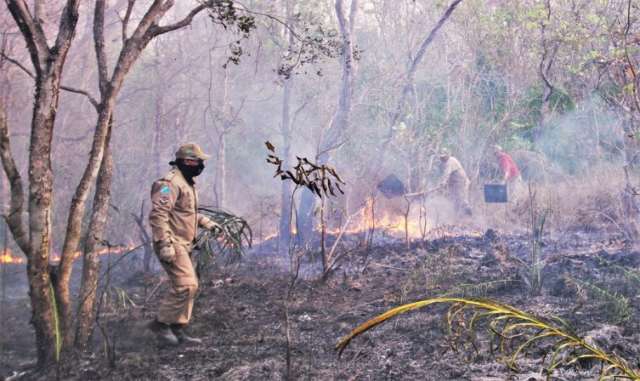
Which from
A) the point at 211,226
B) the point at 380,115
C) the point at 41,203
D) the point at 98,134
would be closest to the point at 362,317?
the point at 211,226

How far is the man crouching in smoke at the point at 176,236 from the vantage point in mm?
5648

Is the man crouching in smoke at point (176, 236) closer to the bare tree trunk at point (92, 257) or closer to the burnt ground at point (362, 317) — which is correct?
the burnt ground at point (362, 317)

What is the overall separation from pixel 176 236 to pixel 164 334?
3.10 feet

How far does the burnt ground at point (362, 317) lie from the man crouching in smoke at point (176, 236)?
0.25m

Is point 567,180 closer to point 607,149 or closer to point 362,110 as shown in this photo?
point 607,149

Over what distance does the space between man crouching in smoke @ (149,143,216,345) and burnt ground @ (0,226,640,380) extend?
0.83ft

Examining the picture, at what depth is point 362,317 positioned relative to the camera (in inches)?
263

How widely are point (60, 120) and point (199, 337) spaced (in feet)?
37.1

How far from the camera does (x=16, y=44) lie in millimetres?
12688

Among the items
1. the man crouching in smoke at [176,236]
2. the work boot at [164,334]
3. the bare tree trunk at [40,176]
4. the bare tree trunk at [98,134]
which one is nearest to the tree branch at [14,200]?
the bare tree trunk at [40,176]

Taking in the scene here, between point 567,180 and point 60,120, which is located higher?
point 60,120

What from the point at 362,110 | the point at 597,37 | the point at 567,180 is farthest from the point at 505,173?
the point at 362,110

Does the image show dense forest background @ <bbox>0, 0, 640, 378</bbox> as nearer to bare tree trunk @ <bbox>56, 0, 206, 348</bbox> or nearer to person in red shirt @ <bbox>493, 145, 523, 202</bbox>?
person in red shirt @ <bbox>493, 145, 523, 202</bbox>

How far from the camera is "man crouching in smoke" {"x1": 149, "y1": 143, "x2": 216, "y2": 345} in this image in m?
5.65
